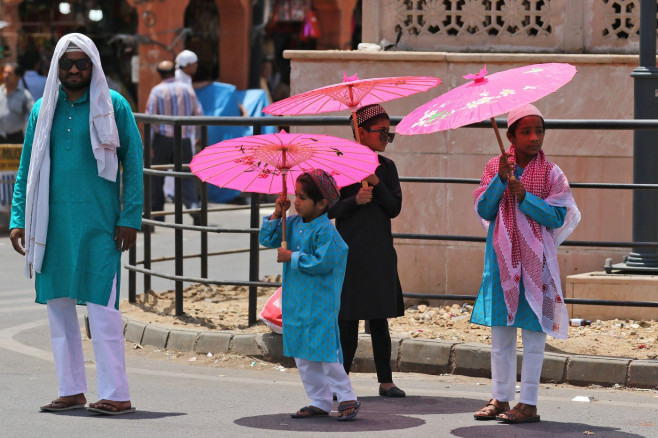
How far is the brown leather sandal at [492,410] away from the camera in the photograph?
6789mm

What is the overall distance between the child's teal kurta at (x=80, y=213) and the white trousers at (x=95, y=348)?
0.08m

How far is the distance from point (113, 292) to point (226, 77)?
65.6 feet

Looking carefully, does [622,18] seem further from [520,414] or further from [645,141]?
[520,414]

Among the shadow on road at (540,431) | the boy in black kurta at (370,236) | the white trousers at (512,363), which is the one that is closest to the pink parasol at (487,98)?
the boy in black kurta at (370,236)

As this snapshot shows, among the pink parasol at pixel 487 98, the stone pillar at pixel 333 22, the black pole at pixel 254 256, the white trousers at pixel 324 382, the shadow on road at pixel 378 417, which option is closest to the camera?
the pink parasol at pixel 487 98

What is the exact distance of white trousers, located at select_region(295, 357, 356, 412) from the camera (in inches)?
266

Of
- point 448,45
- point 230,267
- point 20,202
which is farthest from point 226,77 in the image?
point 20,202

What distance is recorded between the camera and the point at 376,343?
7535 millimetres

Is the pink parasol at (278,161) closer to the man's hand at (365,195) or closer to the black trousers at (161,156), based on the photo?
the man's hand at (365,195)

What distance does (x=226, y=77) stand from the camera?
26.7m

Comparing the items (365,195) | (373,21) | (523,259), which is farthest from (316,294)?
(373,21)

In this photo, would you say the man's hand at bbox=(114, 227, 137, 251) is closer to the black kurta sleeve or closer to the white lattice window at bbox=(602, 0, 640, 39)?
the black kurta sleeve

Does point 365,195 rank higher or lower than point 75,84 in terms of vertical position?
lower

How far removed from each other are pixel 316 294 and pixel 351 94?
1133mm
